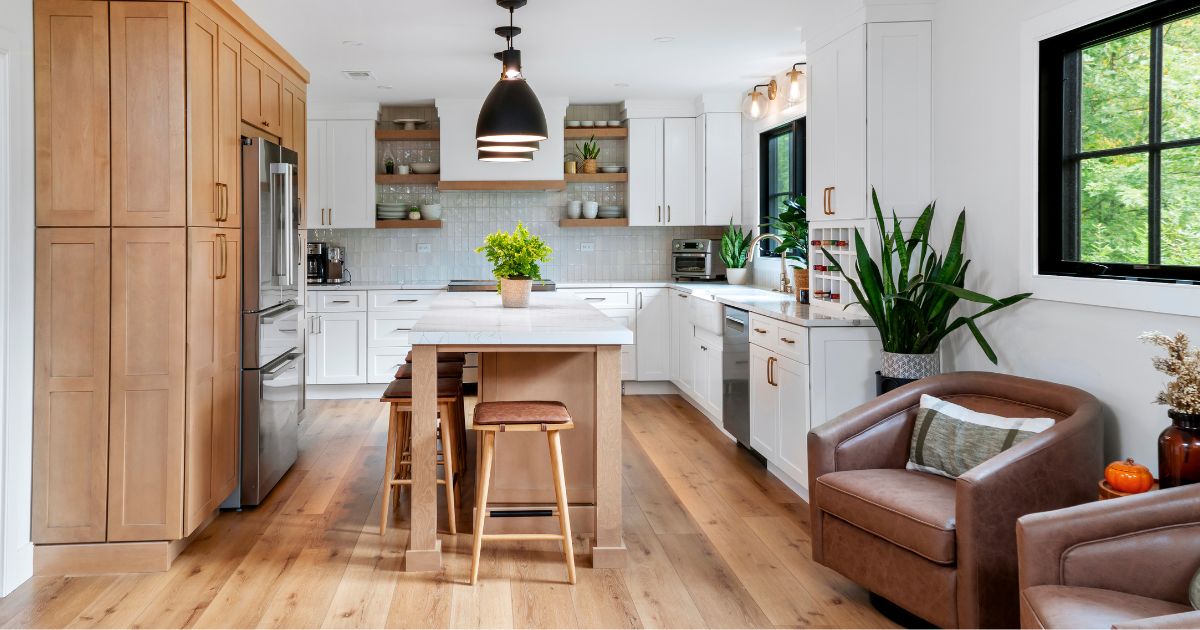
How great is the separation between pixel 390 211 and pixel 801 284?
3.74 meters

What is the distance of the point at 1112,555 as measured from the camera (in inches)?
84.7

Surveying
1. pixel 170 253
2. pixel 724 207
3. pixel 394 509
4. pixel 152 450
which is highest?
pixel 724 207

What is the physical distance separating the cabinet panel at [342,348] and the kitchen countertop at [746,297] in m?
0.26

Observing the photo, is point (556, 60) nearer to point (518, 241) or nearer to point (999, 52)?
point (518, 241)

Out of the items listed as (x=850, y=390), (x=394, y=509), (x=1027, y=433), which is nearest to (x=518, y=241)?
(x=394, y=509)

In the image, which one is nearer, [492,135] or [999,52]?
[999,52]

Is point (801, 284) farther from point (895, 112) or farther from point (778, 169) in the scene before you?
point (778, 169)

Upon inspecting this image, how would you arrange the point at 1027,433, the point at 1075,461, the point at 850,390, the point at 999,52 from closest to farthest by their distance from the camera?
the point at 1075,461
the point at 1027,433
the point at 999,52
the point at 850,390

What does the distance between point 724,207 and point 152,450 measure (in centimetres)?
507

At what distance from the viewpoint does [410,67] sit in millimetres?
6137

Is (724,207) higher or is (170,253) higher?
(724,207)

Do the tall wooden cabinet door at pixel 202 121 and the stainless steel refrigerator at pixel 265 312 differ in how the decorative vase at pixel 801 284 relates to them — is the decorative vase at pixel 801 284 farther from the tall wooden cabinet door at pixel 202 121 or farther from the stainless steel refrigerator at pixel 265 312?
the tall wooden cabinet door at pixel 202 121

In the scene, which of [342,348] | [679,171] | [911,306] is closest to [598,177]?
[679,171]

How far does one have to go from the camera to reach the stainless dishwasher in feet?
17.0
